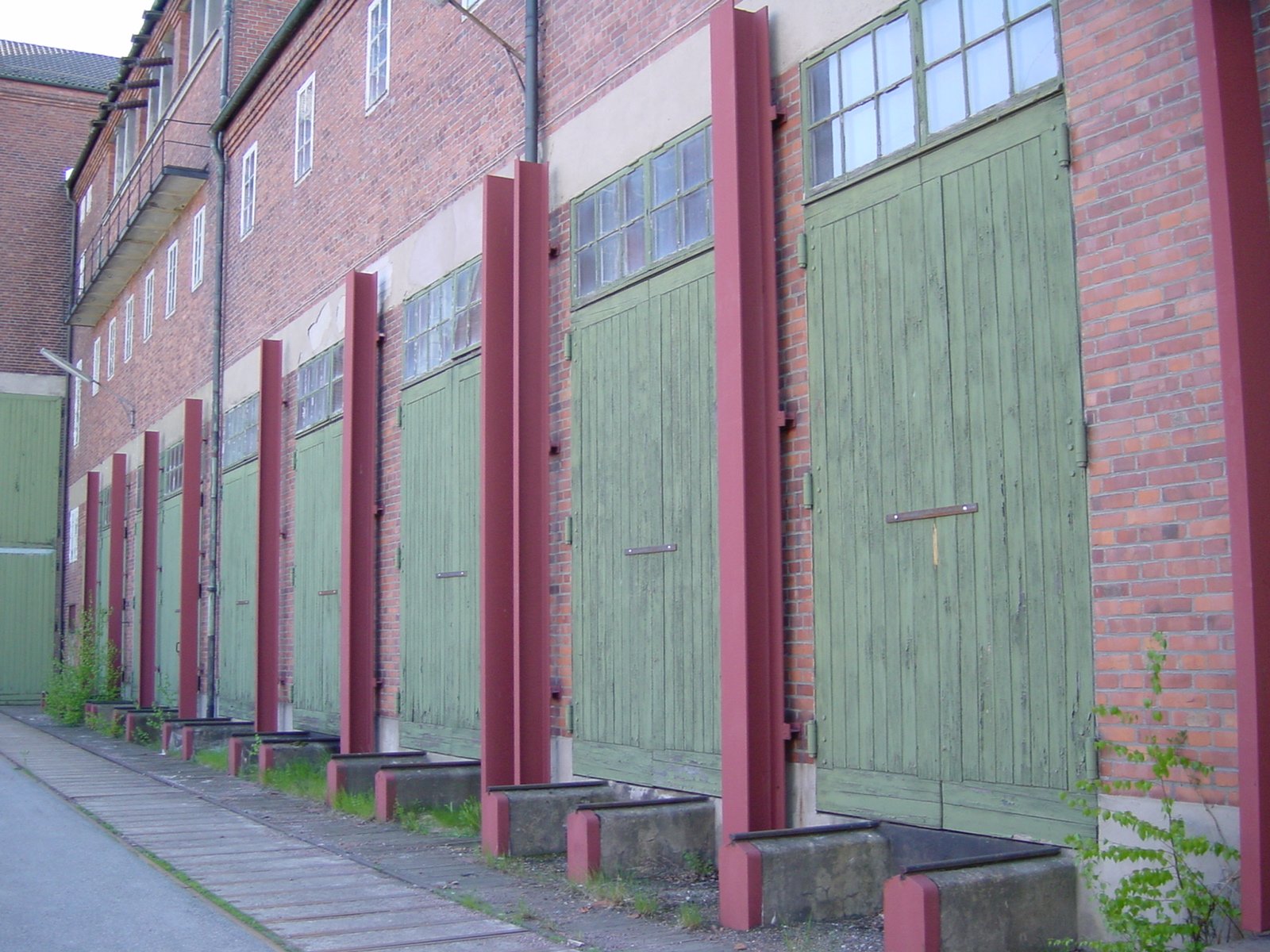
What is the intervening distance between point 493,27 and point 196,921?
741 cm

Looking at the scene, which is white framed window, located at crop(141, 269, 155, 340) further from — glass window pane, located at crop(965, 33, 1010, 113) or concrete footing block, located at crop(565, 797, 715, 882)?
glass window pane, located at crop(965, 33, 1010, 113)

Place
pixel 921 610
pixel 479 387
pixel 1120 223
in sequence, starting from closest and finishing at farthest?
pixel 1120 223 < pixel 921 610 < pixel 479 387

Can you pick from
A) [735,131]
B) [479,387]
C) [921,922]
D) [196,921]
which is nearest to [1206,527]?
[921,922]

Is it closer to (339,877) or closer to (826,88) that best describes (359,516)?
(339,877)

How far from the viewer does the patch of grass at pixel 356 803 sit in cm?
1027

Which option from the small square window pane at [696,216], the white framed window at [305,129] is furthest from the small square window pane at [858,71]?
the white framed window at [305,129]

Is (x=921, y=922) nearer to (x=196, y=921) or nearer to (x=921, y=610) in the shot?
(x=921, y=610)

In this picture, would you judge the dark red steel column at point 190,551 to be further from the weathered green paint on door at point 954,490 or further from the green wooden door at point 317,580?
the weathered green paint on door at point 954,490

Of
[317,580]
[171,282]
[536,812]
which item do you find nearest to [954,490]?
[536,812]

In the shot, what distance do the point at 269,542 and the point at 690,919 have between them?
10.6 metres

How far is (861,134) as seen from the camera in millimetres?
6914

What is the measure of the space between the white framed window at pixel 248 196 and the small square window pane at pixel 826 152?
1208cm

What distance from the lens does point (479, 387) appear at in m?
10.7

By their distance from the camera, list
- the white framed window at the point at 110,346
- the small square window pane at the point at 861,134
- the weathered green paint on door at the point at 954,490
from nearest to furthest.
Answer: the weathered green paint on door at the point at 954,490 → the small square window pane at the point at 861,134 → the white framed window at the point at 110,346
